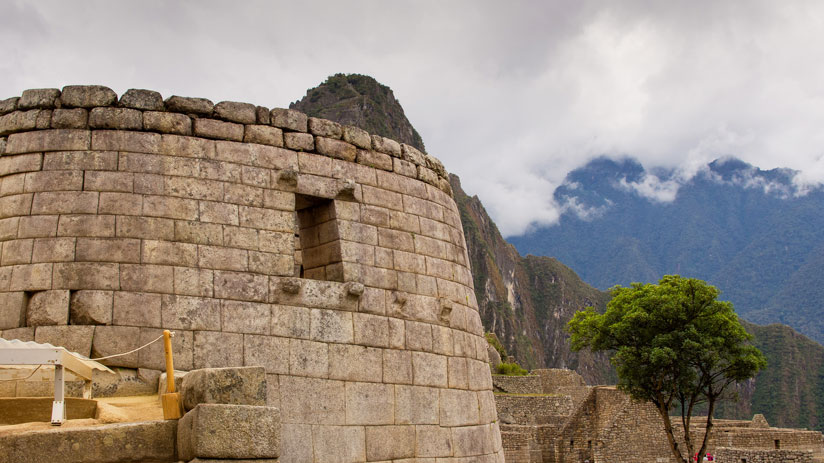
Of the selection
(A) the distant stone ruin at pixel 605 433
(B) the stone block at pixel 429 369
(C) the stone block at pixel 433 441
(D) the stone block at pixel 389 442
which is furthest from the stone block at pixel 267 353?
(A) the distant stone ruin at pixel 605 433

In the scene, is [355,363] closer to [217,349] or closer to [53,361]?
[217,349]

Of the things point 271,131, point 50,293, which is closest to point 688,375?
point 271,131

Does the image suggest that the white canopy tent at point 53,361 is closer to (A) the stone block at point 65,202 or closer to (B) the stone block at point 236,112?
(A) the stone block at point 65,202

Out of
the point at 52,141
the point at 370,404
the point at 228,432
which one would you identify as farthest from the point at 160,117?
the point at 228,432

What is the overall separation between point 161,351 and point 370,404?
248 cm

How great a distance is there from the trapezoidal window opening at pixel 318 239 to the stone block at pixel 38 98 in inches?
119

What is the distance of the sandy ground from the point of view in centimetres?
656

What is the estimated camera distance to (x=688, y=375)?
84.6ft

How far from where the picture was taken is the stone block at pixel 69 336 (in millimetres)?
8828

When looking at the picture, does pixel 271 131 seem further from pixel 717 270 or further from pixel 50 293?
pixel 717 270

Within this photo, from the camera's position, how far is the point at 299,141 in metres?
10.8

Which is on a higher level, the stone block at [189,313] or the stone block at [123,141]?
the stone block at [123,141]

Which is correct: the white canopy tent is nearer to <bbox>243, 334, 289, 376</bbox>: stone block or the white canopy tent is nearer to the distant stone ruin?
<bbox>243, 334, 289, 376</bbox>: stone block

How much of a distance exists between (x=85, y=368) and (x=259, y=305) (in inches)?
95.2
